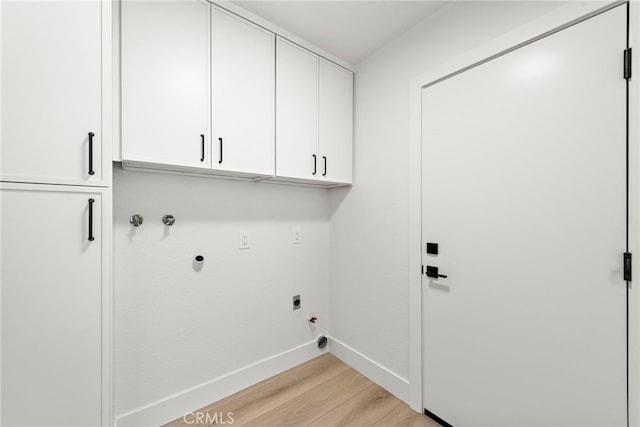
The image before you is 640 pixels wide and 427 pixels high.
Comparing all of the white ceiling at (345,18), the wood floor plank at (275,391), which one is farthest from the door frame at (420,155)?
the wood floor plank at (275,391)

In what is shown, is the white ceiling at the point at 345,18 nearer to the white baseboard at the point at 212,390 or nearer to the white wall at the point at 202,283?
the white wall at the point at 202,283

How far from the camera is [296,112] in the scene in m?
1.87

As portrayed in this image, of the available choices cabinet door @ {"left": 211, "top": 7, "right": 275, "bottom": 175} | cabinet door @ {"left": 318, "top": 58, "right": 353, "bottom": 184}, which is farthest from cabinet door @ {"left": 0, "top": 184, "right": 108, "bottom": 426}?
cabinet door @ {"left": 318, "top": 58, "right": 353, "bottom": 184}

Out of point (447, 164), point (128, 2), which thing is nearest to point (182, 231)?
point (128, 2)

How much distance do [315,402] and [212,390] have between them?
26.9 inches

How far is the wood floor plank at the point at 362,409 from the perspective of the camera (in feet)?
5.31

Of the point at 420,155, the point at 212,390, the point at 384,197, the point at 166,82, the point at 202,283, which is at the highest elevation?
the point at 166,82

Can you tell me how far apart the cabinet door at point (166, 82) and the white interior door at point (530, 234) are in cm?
135

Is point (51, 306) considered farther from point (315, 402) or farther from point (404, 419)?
point (404, 419)

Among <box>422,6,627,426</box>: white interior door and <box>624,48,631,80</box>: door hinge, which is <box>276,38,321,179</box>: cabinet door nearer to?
<box>422,6,627,426</box>: white interior door

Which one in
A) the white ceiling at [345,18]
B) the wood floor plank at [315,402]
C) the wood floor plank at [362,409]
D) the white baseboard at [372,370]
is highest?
the white ceiling at [345,18]

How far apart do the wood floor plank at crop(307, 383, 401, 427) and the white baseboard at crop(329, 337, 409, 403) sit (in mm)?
49

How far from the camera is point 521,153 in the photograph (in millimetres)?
1283

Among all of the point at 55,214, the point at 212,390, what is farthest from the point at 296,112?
the point at 212,390
